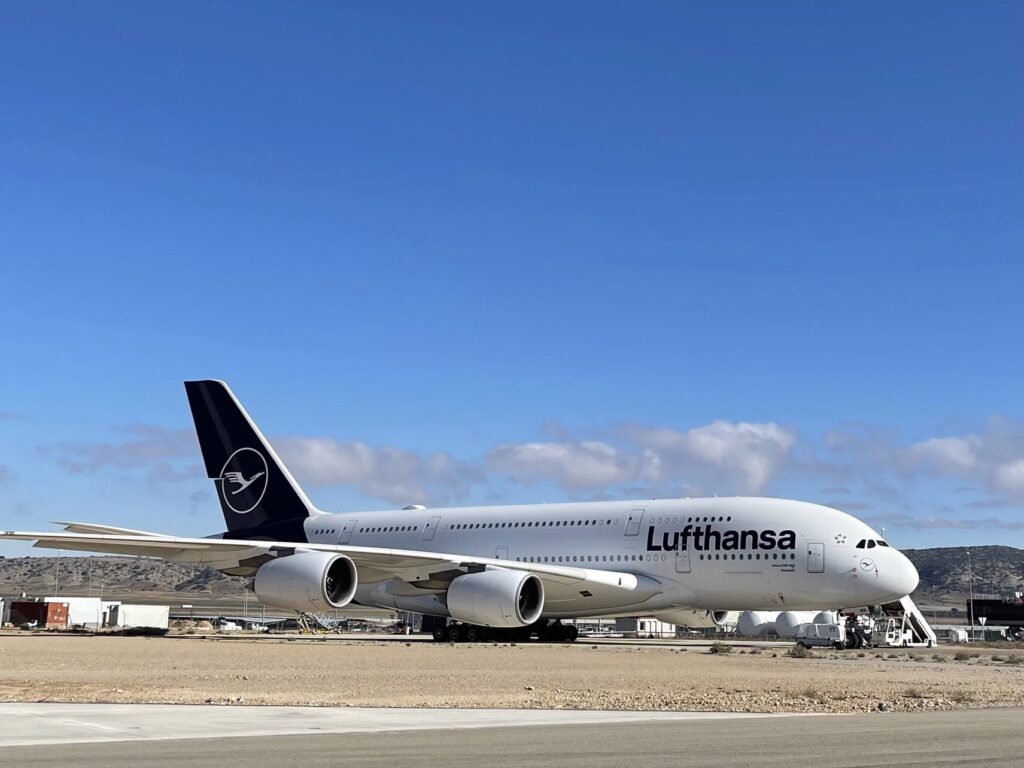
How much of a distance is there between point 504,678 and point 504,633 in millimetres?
19718

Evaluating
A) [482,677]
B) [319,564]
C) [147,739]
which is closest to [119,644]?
[319,564]

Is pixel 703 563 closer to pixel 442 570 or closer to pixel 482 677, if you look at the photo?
pixel 442 570

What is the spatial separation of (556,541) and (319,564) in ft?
26.5

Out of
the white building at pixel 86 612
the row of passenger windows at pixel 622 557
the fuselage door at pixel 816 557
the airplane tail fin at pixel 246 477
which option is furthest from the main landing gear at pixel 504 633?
→ the white building at pixel 86 612

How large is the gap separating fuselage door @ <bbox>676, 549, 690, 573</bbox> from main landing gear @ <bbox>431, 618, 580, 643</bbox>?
5808 mm

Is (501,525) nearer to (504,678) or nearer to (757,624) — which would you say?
(757,624)

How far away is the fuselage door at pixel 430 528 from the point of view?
4075cm

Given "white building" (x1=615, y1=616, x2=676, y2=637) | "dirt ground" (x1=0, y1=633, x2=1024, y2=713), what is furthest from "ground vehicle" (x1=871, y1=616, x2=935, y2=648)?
"white building" (x1=615, y1=616, x2=676, y2=637)

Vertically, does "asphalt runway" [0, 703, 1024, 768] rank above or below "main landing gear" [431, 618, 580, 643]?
below

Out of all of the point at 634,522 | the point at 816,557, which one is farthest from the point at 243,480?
the point at 816,557

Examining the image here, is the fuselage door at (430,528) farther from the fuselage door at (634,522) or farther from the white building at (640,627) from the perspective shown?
the white building at (640,627)

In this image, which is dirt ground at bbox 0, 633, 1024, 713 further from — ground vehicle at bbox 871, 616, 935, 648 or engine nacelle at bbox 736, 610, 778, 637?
engine nacelle at bbox 736, 610, 778, 637

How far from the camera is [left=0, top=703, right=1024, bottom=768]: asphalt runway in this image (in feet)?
31.4

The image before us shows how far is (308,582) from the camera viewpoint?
33312 mm
